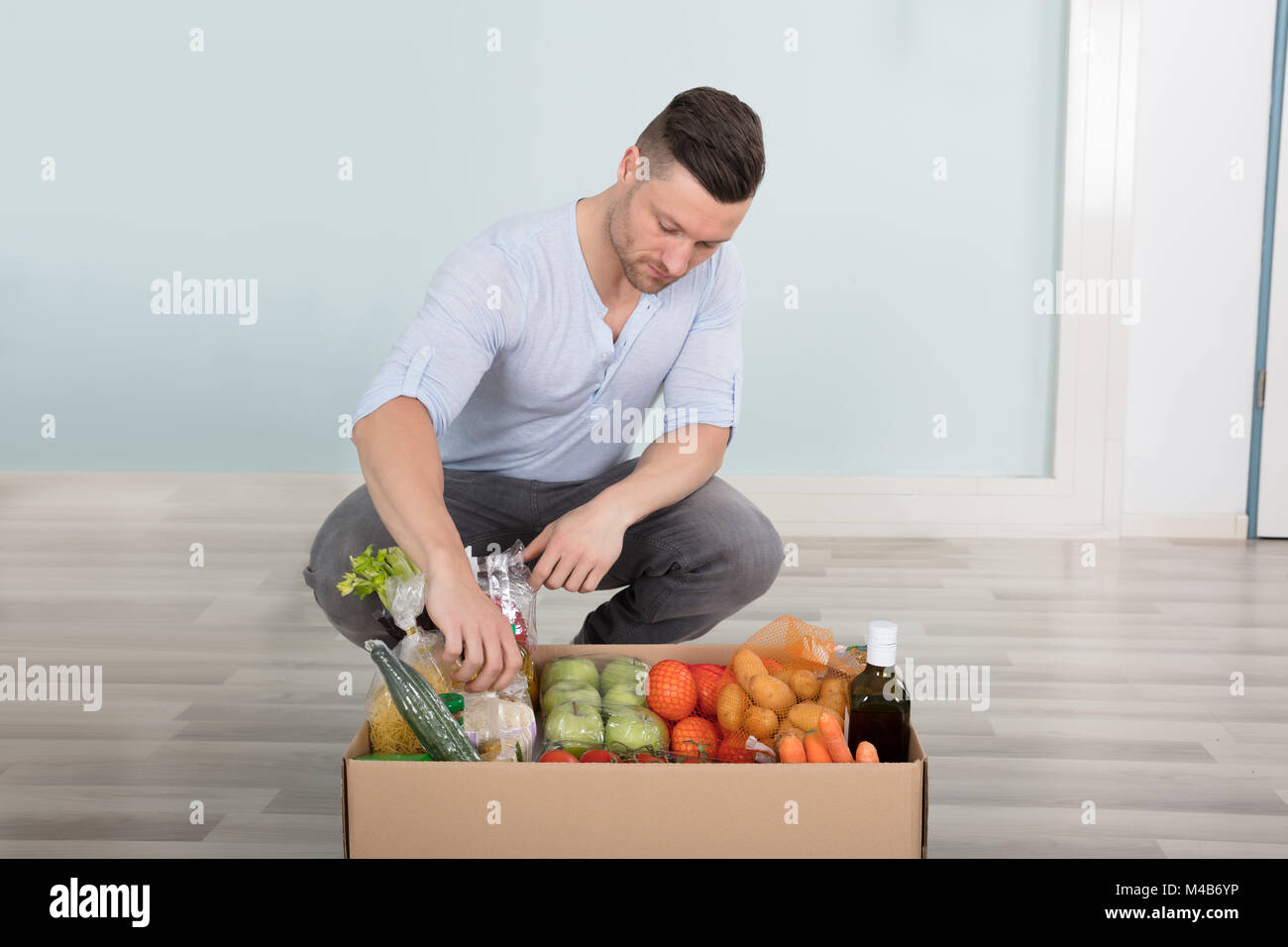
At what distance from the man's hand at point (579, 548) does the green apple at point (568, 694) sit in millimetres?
170

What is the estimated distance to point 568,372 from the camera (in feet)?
5.58

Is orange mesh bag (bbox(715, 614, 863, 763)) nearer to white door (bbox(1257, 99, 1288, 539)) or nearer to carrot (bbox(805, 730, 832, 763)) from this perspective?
carrot (bbox(805, 730, 832, 763))

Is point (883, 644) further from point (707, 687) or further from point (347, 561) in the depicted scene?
point (347, 561)

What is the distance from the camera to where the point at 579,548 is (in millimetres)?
1482

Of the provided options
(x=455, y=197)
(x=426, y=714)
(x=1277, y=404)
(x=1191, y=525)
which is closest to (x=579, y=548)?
(x=426, y=714)

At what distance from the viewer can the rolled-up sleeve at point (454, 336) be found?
1.45 m

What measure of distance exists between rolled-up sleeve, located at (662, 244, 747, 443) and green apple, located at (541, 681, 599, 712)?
0.53m

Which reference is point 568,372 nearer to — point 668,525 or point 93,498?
point 668,525

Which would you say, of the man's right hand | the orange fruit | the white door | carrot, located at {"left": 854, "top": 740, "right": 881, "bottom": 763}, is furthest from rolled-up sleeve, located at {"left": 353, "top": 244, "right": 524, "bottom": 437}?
the white door

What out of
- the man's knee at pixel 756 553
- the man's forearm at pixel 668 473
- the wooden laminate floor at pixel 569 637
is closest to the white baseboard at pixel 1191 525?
the wooden laminate floor at pixel 569 637

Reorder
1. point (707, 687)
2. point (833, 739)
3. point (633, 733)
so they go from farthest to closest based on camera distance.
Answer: point (707, 687) → point (633, 733) → point (833, 739)

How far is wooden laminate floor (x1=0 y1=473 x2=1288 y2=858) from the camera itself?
1590 mm

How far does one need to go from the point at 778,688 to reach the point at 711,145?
25.7 inches

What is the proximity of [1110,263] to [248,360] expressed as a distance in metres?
2.42
